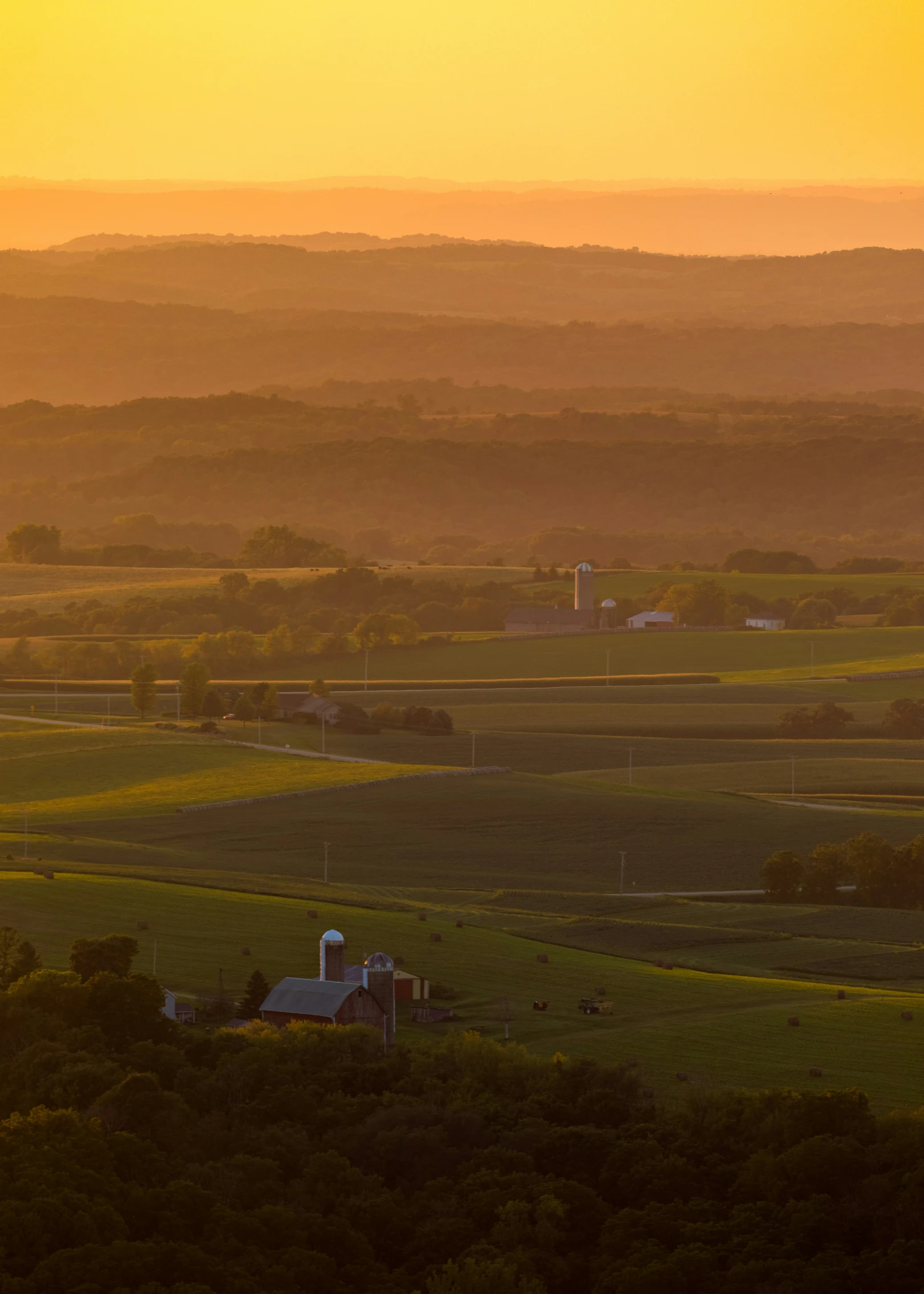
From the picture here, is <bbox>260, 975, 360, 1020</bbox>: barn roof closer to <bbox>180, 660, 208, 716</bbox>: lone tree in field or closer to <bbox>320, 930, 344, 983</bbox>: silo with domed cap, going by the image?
<bbox>320, 930, 344, 983</bbox>: silo with domed cap

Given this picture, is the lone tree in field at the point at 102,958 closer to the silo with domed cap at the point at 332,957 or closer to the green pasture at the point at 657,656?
the silo with domed cap at the point at 332,957

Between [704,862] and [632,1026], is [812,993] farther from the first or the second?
[704,862]

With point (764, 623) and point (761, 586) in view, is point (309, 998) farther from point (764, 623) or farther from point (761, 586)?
point (761, 586)

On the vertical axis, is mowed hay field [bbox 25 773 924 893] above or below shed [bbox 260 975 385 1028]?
above

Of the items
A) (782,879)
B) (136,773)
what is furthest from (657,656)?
(782,879)

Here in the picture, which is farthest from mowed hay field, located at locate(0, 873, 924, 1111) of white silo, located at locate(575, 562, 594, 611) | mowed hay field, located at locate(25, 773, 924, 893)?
white silo, located at locate(575, 562, 594, 611)

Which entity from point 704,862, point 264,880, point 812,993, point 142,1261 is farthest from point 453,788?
point 142,1261
